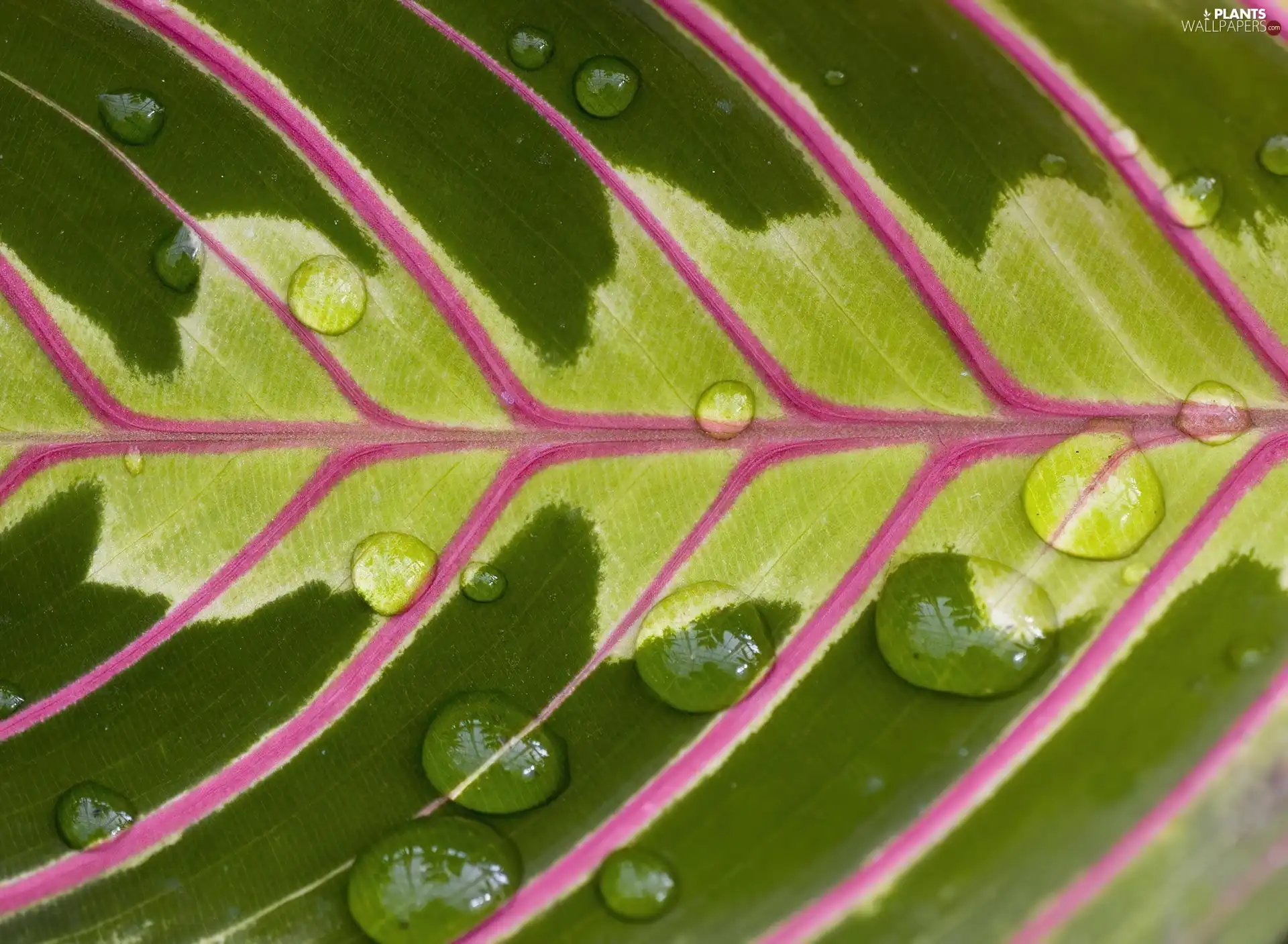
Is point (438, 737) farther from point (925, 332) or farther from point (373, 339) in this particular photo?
point (925, 332)

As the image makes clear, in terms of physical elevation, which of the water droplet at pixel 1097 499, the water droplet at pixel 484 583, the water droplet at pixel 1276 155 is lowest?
the water droplet at pixel 484 583

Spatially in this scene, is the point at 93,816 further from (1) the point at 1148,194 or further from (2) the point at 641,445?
(1) the point at 1148,194

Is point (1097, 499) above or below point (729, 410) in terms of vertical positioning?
above

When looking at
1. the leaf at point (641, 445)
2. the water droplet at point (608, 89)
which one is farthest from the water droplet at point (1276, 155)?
the water droplet at point (608, 89)

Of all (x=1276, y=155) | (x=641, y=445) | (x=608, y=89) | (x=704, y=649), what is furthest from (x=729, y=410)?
(x=1276, y=155)

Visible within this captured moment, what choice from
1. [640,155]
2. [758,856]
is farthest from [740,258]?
[758,856]

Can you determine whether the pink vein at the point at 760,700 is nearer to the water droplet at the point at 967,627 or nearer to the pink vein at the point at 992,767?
the water droplet at the point at 967,627
